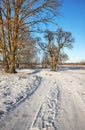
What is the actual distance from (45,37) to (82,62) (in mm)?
43232

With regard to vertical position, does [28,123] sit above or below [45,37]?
below

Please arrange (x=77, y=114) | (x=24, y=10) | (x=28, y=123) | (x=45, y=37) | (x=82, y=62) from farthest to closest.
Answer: (x=82, y=62), (x=45, y=37), (x=24, y=10), (x=77, y=114), (x=28, y=123)

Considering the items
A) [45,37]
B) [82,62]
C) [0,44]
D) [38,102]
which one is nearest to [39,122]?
[38,102]

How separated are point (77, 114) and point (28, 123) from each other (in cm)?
170

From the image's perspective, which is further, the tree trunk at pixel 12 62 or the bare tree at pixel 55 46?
the bare tree at pixel 55 46

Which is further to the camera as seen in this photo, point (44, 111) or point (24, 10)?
point (24, 10)

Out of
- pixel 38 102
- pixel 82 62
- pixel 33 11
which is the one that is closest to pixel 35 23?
pixel 33 11

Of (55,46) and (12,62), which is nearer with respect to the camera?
(12,62)

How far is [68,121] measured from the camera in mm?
4852

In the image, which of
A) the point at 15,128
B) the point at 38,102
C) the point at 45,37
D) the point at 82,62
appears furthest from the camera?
the point at 82,62

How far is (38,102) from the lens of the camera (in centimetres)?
677

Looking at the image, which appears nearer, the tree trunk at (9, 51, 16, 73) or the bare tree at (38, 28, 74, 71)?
the tree trunk at (9, 51, 16, 73)

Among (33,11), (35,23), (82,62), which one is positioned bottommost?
(82,62)

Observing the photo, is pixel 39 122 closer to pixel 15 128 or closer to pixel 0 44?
pixel 15 128
